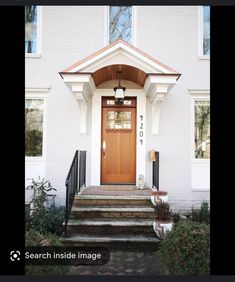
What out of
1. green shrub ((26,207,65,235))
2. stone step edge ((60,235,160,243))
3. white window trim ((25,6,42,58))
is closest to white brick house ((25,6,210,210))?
white window trim ((25,6,42,58))

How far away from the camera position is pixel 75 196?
520 cm

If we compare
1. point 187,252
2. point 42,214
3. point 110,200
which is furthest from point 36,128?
point 187,252

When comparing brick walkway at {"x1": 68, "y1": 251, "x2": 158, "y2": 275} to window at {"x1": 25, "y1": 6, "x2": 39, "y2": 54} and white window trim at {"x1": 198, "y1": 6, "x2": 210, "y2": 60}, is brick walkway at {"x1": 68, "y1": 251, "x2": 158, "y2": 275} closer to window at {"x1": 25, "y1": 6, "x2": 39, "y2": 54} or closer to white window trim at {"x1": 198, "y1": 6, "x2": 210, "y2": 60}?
white window trim at {"x1": 198, "y1": 6, "x2": 210, "y2": 60}

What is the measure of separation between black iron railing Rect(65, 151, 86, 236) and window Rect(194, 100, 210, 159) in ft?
8.52

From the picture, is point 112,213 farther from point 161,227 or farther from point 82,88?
point 82,88

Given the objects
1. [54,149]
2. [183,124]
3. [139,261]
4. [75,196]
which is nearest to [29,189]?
[54,149]

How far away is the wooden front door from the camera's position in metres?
6.58

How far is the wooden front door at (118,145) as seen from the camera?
6578mm

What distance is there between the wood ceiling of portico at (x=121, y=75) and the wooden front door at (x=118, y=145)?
49 cm

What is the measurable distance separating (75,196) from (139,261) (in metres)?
1.77

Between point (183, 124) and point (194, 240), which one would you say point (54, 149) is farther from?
point (194, 240)

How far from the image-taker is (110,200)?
16.8ft

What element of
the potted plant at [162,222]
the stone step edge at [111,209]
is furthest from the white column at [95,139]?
the potted plant at [162,222]

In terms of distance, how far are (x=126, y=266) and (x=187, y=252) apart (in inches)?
39.5
